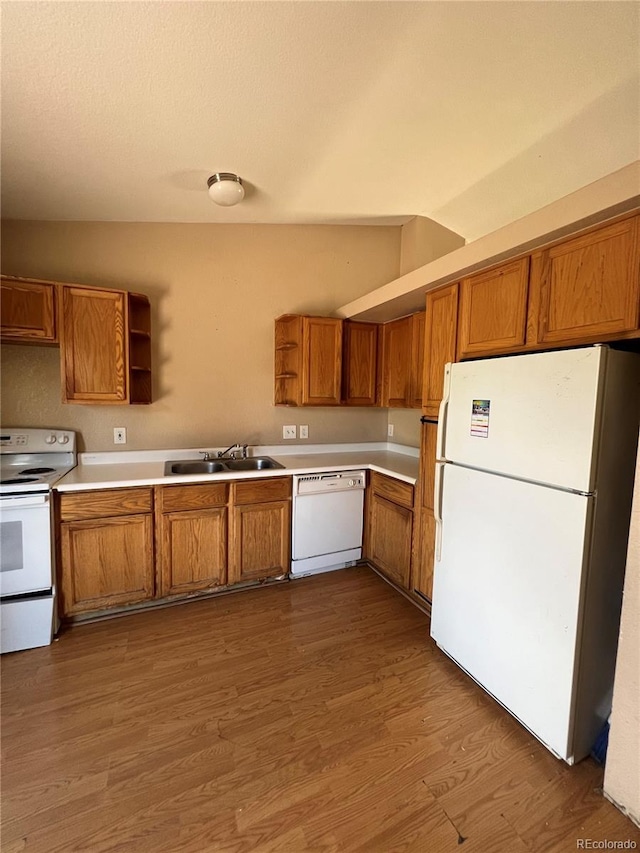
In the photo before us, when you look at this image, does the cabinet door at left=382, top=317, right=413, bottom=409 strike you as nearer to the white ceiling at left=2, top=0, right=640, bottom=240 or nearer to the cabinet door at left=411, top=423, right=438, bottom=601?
the cabinet door at left=411, top=423, right=438, bottom=601

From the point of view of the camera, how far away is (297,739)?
1521mm

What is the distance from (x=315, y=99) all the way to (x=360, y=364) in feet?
6.20

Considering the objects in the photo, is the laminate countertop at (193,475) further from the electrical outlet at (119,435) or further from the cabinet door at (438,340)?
the cabinet door at (438,340)

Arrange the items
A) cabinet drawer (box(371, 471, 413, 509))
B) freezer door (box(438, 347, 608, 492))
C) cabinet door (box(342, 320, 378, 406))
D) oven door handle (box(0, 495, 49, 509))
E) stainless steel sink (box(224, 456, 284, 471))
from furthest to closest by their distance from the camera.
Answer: cabinet door (box(342, 320, 378, 406)), stainless steel sink (box(224, 456, 284, 471)), cabinet drawer (box(371, 471, 413, 509)), oven door handle (box(0, 495, 49, 509)), freezer door (box(438, 347, 608, 492))

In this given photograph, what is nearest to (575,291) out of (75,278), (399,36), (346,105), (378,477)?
(399,36)

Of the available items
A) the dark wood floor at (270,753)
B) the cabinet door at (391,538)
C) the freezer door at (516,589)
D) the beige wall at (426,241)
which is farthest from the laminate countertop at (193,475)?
the beige wall at (426,241)

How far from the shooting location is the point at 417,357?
9.21 ft

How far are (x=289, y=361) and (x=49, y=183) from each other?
6.09 feet

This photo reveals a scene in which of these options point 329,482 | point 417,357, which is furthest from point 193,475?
point 417,357

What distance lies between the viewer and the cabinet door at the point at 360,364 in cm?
319

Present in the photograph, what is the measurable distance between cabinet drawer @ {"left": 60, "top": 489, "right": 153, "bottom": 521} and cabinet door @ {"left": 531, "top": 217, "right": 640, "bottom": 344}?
2.33 m

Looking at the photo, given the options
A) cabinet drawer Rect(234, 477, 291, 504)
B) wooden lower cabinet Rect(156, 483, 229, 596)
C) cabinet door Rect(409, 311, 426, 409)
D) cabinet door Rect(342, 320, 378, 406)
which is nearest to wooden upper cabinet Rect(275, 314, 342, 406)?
cabinet door Rect(342, 320, 378, 406)

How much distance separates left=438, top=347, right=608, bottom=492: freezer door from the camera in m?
1.30

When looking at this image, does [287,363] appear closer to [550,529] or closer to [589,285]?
[589,285]
